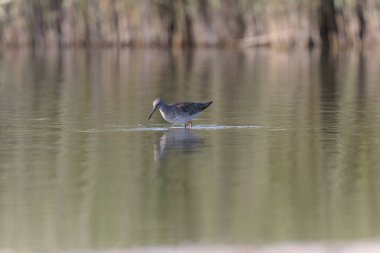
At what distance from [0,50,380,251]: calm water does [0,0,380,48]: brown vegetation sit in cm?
940

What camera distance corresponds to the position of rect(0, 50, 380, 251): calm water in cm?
854

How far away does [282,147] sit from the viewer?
13148mm

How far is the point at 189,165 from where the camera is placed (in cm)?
1197

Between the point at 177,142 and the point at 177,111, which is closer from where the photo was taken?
the point at 177,142

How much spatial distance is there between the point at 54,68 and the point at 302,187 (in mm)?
18890

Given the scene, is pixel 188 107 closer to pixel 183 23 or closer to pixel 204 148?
pixel 204 148

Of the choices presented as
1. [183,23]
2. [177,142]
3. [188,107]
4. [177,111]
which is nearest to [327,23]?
[183,23]

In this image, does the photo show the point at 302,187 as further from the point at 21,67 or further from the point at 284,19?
the point at 284,19

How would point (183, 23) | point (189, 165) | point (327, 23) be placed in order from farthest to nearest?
point (183, 23), point (327, 23), point (189, 165)

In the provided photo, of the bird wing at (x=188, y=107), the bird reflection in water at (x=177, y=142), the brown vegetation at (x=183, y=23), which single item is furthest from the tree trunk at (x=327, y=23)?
the bird reflection in water at (x=177, y=142)

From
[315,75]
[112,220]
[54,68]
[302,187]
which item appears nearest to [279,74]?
[315,75]

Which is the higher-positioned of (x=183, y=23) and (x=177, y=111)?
(x=183, y=23)

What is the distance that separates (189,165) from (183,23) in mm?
23454

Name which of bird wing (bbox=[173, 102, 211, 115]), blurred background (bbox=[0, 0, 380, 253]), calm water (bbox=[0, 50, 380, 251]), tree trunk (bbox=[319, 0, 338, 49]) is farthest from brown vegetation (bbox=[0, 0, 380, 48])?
bird wing (bbox=[173, 102, 211, 115])
